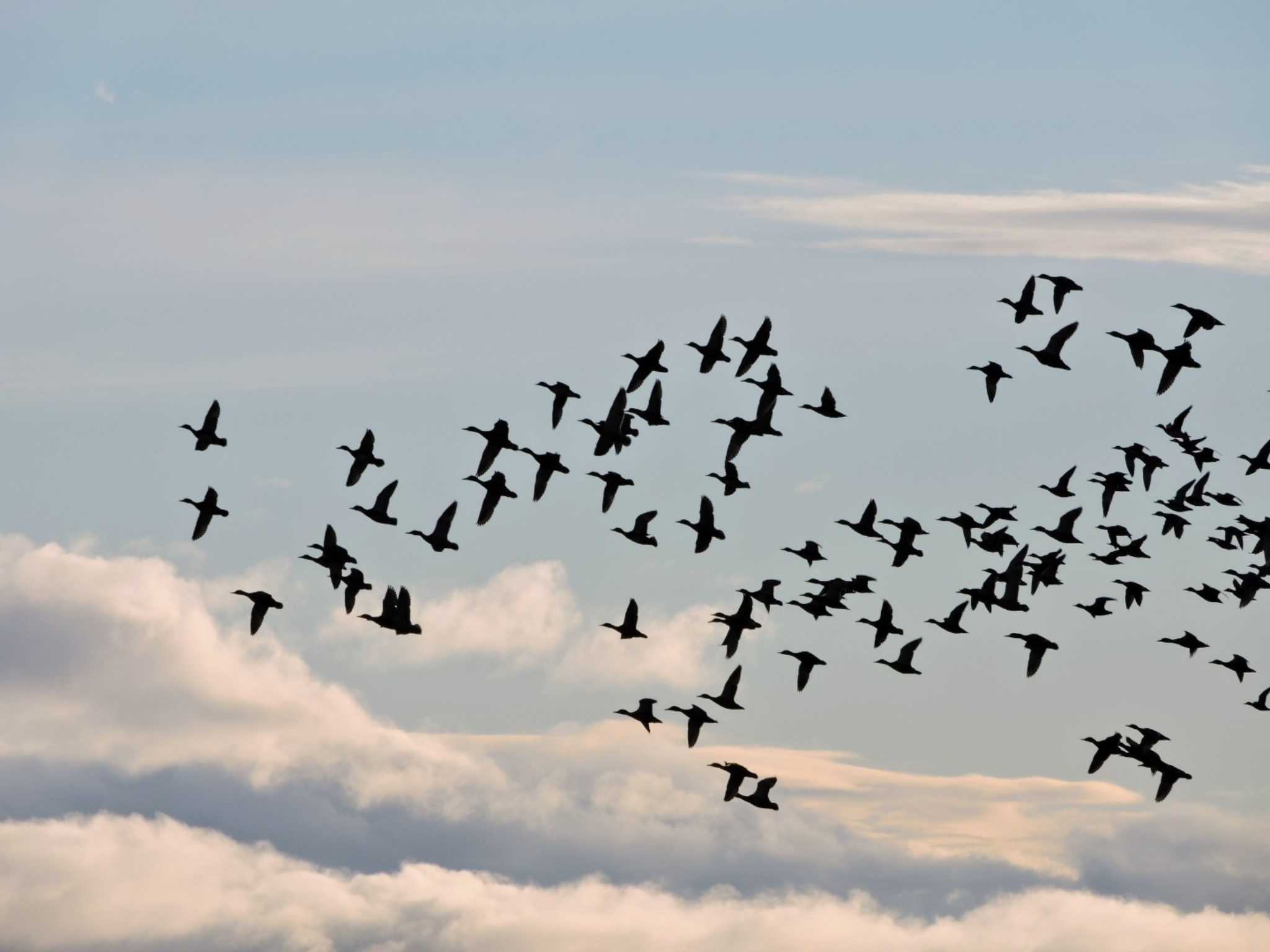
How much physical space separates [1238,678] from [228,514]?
51450 millimetres

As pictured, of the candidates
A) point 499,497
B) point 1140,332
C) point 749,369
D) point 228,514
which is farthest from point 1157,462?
point 228,514

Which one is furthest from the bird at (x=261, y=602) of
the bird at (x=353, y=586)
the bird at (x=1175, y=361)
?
the bird at (x=1175, y=361)

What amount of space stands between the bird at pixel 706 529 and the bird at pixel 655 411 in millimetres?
6144

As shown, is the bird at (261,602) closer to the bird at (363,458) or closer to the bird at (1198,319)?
the bird at (363,458)

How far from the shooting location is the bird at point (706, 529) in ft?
371

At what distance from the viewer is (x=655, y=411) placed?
119 meters

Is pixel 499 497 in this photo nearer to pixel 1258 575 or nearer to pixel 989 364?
pixel 989 364

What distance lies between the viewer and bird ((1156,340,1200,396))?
10962cm

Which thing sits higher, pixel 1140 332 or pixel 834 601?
pixel 1140 332

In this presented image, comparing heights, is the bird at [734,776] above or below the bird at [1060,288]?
below

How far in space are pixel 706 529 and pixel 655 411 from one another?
25.1 ft

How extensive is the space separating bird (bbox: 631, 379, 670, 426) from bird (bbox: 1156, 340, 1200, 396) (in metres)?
24.2

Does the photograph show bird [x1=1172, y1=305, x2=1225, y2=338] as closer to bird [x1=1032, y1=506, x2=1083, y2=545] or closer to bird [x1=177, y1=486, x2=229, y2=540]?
bird [x1=1032, y1=506, x2=1083, y2=545]

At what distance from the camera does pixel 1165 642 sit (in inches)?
4938
